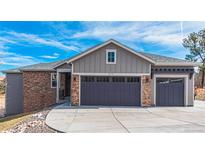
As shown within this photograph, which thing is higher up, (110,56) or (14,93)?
(110,56)

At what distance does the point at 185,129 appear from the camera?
970cm

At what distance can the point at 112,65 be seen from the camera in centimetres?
1670

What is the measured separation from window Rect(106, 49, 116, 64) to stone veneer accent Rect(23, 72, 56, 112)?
4944mm

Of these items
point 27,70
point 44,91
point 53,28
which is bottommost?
point 44,91

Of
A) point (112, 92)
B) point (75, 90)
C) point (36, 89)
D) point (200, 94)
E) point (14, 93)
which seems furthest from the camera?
point (200, 94)

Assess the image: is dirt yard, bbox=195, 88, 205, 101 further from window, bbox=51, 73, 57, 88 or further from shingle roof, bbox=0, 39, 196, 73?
window, bbox=51, 73, 57, 88

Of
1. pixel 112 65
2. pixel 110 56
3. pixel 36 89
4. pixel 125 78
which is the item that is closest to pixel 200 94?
pixel 125 78

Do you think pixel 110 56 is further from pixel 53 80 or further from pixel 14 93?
pixel 14 93

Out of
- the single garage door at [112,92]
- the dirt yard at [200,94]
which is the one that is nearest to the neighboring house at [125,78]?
the single garage door at [112,92]

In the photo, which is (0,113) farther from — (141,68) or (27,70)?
(141,68)

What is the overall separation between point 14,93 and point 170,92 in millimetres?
11406
